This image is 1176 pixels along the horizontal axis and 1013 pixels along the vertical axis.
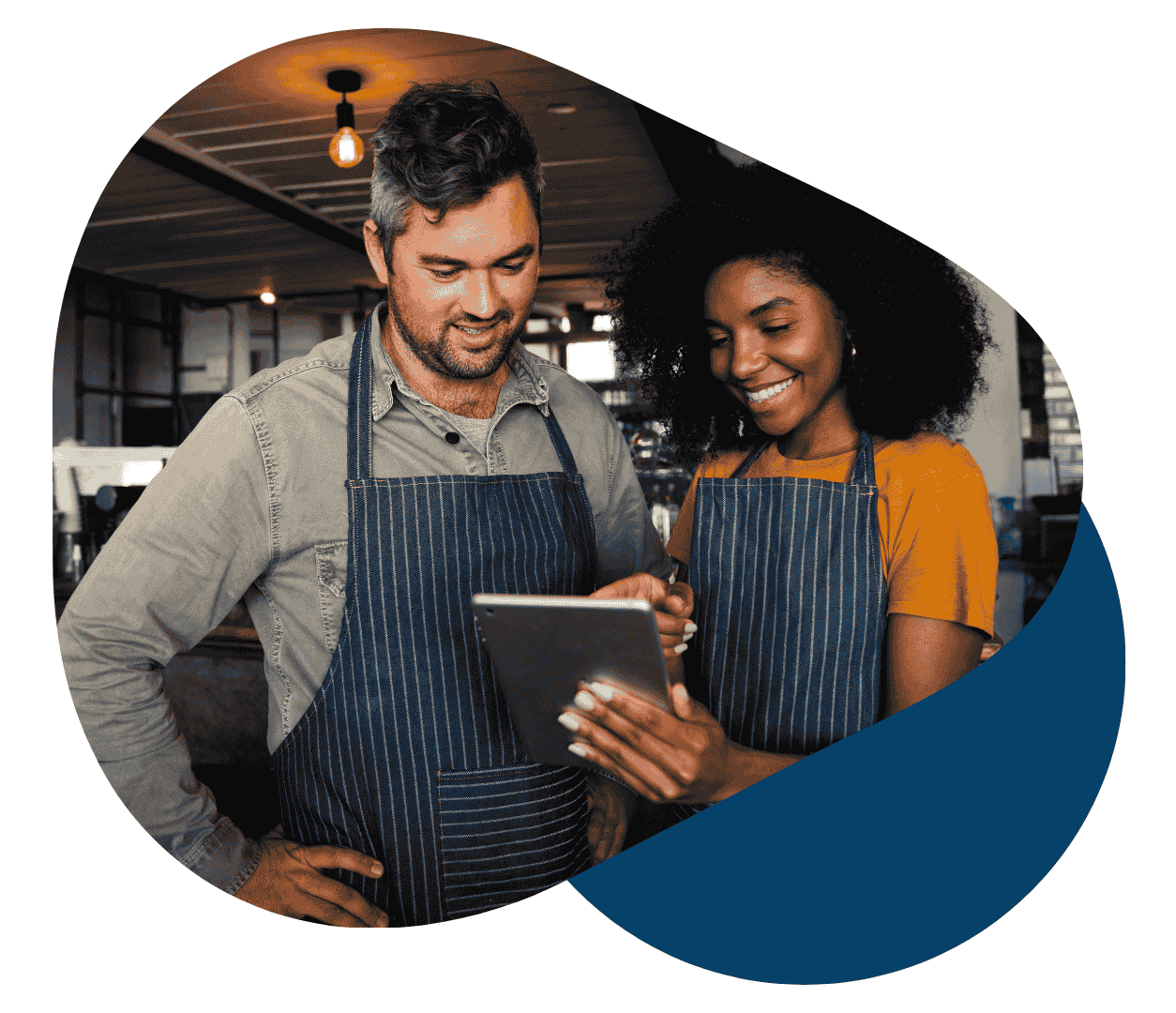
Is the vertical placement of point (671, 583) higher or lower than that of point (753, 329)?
lower

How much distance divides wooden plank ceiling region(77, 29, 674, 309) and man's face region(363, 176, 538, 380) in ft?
Result: 0.12

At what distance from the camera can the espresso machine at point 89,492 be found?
1.02 meters

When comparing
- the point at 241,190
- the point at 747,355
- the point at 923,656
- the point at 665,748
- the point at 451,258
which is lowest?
the point at 665,748

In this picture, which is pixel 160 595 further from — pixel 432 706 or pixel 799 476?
pixel 799 476

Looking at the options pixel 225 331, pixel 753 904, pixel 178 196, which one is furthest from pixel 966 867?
pixel 178 196

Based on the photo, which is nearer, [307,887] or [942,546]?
[942,546]

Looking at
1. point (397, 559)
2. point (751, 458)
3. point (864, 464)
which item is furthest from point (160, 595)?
point (864, 464)

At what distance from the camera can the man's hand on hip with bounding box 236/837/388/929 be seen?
3.43 ft

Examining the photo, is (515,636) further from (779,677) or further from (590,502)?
(779,677)

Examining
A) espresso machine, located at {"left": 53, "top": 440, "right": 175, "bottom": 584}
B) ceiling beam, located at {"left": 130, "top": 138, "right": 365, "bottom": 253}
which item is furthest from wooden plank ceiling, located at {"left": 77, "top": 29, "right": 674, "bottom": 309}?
espresso machine, located at {"left": 53, "top": 440, "right": 175, "bottom": 584}

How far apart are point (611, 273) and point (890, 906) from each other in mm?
829

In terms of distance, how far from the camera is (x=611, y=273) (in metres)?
1.02

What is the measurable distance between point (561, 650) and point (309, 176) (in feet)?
2.07

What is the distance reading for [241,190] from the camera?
105cm
